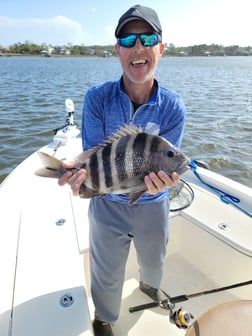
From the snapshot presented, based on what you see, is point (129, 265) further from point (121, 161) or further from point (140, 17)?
point (140, 17)

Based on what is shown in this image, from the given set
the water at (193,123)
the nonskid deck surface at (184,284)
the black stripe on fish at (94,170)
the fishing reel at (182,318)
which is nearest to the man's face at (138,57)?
Answer: the black stripe on fish at (94,170)

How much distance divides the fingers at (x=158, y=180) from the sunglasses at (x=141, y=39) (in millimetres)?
868

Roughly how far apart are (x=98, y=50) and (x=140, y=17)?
97.6 m

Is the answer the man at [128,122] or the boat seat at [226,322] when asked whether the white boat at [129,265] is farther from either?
the man at [128,122]

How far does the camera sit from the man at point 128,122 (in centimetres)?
187

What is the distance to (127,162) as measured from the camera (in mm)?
1647

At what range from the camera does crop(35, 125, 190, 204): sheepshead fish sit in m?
1.65

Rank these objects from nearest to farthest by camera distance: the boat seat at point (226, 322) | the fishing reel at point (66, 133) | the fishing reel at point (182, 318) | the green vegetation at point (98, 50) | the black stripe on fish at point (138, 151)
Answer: the boat seat at point (226, 322)
the black stripe on fish at point (138, 151)
the fishing reel at point (182, 318)
the fishing reel at point (66, 133)
the green vegetation at point (98, 50)

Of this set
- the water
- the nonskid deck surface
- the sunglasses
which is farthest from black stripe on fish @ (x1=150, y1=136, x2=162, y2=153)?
the water

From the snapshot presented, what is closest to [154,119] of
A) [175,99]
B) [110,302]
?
[175,99]

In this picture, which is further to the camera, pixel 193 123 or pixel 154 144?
pixel 193 123

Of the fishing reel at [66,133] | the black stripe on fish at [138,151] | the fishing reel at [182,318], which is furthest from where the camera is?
the fishing reel at [66,133]

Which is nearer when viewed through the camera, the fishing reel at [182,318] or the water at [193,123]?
the fishing reel at [182,318]

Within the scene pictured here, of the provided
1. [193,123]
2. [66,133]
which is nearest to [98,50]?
[193,123]
